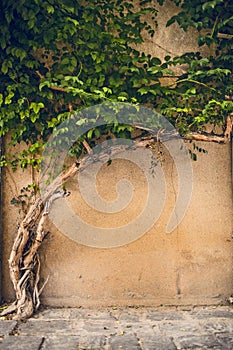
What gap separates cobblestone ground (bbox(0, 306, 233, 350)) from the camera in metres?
2.96

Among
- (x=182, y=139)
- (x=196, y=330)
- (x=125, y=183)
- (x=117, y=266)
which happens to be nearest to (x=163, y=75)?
(x=182, y=139)

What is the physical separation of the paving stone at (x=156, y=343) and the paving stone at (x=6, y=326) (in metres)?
0.97

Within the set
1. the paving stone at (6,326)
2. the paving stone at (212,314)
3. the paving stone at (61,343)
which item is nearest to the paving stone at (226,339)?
the paving stone at (212,314)

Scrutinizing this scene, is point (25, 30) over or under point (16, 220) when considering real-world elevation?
over

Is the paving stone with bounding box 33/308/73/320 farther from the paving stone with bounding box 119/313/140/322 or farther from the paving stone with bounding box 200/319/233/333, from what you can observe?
the paving stone with bounding box 200/319/233/333

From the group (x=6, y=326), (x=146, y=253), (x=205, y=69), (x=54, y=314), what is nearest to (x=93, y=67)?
(x=205, y=69)

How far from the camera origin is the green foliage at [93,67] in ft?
12.4

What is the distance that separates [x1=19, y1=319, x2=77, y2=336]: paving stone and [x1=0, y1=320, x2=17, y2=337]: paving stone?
7 centimetres

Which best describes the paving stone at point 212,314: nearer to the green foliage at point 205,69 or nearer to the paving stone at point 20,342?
the paving stone at point 20,342

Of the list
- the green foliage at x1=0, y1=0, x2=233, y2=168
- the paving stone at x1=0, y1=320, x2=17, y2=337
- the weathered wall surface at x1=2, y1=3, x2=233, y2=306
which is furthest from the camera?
the weathered wall surface at x1=2, y1=3, x2=233, y2=306

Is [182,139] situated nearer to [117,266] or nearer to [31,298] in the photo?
[117,266]

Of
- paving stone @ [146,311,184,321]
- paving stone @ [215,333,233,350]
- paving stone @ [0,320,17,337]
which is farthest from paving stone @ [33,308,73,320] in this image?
paving stone @ [215,333,233,350]

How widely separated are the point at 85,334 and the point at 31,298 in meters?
0.79

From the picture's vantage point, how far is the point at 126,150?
4066 millimetres
